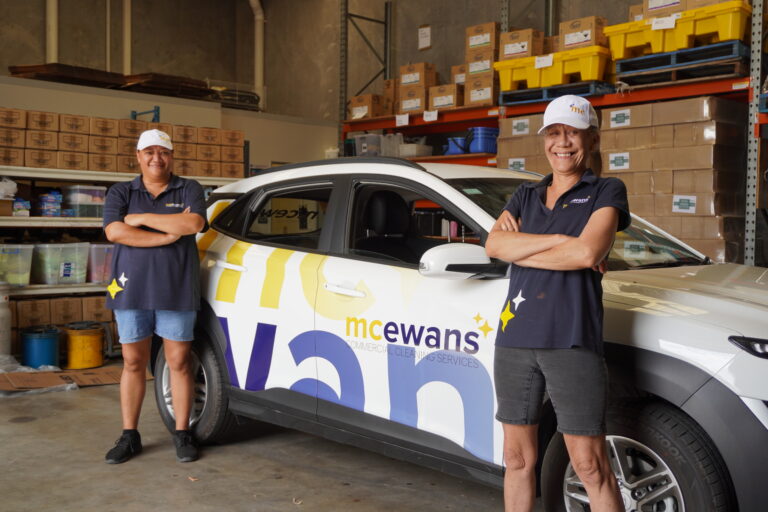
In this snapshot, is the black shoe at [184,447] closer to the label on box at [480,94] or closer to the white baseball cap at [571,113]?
the white baseball cap at [571,113]

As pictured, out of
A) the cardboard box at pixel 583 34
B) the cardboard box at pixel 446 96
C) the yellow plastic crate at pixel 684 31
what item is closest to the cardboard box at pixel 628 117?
the yellow plastic crate at pixel 684 31

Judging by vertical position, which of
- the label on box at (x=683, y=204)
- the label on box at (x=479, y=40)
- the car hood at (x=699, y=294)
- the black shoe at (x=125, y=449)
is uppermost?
the label on box at (x=479, y=40)

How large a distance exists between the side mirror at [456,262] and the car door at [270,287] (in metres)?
0.92

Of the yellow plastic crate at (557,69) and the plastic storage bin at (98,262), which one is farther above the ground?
the yellow plastic crate at (557,69)

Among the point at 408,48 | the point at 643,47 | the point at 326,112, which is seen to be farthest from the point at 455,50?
the point at 643,47

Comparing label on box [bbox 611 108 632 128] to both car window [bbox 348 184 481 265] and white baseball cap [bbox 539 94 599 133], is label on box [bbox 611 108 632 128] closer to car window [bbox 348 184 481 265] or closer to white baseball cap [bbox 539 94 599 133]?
car window [bbox 348 184 481 265]

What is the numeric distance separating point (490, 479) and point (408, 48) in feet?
31.0

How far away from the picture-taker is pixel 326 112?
13180mm

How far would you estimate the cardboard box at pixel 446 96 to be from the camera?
28.9ft

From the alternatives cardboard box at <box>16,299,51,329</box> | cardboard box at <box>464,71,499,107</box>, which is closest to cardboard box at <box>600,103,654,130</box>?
cardboard box at <box>464,71,499,107</box>

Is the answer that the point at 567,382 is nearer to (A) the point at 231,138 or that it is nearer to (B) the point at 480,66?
(A) the point at 231,138

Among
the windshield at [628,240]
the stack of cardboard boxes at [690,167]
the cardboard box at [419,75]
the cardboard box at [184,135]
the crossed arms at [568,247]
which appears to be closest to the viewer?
the crossed arms at [568,247]

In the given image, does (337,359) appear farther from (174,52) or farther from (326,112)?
(174,52)

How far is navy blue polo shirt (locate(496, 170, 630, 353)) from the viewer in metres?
2.31
